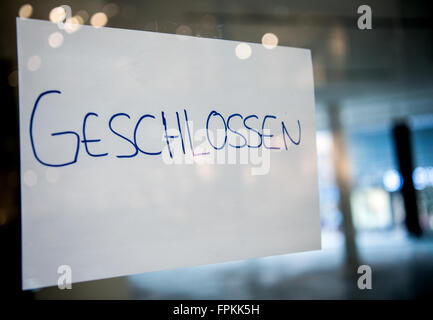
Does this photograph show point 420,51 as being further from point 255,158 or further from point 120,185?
point 120,185

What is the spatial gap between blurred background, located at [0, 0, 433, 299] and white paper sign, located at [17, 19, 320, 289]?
0.03m

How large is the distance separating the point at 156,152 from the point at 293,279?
0.48m

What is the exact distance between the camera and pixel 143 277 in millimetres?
621

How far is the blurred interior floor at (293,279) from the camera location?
2.22ft

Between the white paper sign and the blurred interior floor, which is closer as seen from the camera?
the white paper sign

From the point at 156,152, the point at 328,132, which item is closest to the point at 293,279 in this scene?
the point at 328,132

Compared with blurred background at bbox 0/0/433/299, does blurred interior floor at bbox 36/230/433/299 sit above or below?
below

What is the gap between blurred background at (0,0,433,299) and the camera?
1.90 ft

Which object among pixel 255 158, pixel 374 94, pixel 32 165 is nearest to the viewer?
pixel 32 165

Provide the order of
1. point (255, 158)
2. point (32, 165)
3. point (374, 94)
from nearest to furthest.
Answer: point (32, 165) → point (255, 158) → point (374, 94)

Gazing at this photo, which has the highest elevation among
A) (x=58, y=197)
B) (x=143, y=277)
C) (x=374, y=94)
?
(x=374, y=94)
